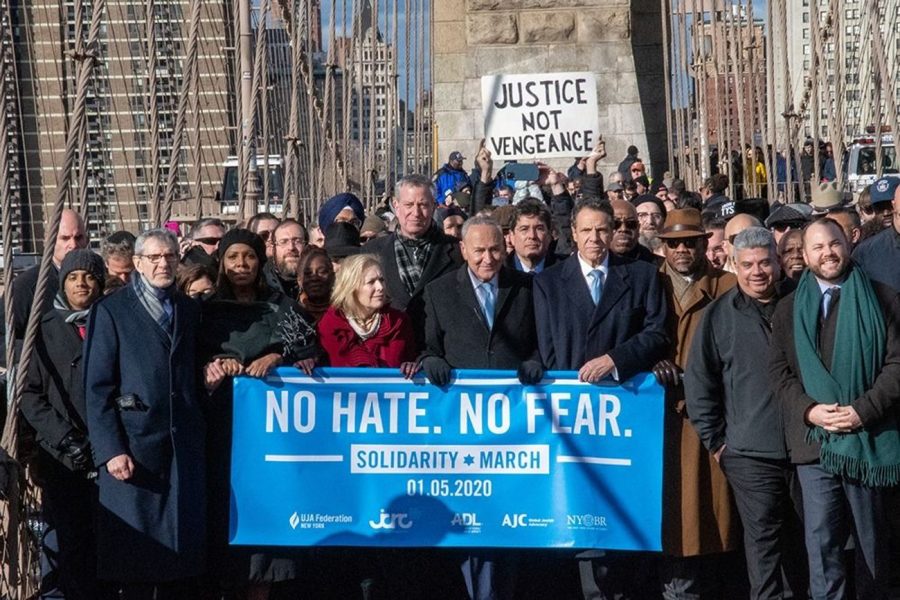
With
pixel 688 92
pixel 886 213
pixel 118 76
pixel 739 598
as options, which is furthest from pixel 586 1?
pixel 118 76

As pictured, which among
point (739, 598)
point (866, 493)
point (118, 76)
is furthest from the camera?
point (118, 76)

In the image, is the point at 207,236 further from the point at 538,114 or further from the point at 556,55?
the point at 556,55

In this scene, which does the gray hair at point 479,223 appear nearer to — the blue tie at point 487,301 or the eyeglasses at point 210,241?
the blue tie at point 487,301

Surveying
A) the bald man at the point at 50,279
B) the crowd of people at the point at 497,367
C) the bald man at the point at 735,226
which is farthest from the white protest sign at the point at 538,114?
the bald man at the point at 50,279

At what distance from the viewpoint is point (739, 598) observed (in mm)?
7375

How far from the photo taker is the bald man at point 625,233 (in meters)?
7.55

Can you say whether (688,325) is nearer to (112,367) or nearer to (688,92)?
(112,367)

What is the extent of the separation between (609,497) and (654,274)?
0.94 m

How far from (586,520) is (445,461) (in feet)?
2.07

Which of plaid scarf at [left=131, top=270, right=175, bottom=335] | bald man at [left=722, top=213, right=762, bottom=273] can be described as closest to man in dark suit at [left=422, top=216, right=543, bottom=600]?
plaid scarf at [left=131, top=270, right=175, bottom=335]

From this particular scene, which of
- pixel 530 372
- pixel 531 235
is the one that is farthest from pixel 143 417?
pixel 531 235

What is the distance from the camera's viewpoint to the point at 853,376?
6266 millimetres

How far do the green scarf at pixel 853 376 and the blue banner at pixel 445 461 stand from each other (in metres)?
0.76

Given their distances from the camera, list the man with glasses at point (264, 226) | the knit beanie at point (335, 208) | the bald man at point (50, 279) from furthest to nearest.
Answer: the knit beanie at point (335, 208), the man with glasses at point (264, 226), the bald man at point (50, 279)
